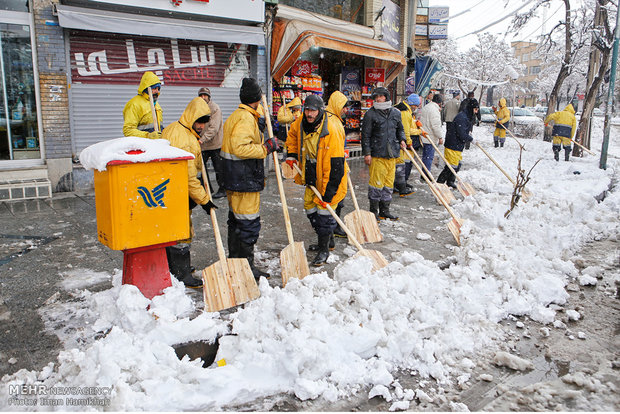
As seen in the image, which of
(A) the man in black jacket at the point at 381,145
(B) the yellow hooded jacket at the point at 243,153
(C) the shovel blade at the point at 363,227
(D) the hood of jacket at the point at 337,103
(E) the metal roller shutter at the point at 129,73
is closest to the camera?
(B) the yellow hooded jacket at the point at 243,153

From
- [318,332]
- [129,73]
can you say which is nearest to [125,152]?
[318,332]

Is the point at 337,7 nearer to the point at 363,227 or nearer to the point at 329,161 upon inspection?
the point at 363,227

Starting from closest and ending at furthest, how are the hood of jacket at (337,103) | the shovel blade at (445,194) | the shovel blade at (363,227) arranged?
the hood of jacket at (337,103) < the shovel blade at (363,227) < the shovel blade at (445,194)

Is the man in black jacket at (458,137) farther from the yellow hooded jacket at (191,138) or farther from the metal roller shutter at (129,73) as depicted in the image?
the yellow hooded jacket at (191,138)

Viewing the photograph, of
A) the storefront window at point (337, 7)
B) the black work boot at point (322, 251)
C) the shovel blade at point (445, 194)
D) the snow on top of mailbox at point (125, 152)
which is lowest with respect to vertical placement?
the black work boot at point (322, 251)

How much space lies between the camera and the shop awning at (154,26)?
301 inches

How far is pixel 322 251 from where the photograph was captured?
5.04 metres

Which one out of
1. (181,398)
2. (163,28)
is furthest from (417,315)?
(163,28)

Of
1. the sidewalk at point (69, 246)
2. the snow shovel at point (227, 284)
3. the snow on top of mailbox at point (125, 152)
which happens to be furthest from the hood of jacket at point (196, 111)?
the sidewalk at point (69, 246)

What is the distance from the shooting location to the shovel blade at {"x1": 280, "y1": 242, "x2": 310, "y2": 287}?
419 centimetres

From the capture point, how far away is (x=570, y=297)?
4273 millimetres

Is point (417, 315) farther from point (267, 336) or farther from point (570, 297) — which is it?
point (570, 297)

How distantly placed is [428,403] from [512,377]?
2.41 ft

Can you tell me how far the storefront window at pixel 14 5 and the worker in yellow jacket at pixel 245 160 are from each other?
597 cm
